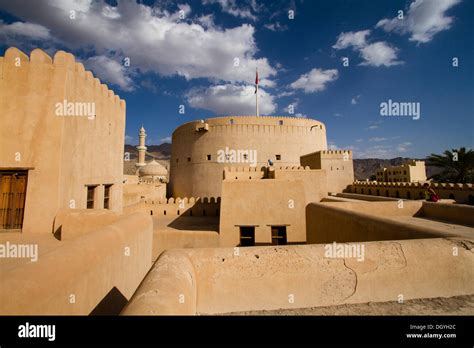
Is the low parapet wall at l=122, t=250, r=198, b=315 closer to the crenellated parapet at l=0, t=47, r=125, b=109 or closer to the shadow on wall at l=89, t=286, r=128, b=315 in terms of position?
the shadow on wall at l=89, t=286, r=128, b=315

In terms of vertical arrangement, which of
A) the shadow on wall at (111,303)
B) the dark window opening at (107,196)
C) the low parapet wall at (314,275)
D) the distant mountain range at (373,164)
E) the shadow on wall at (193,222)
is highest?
the distant mountain range at (373,164)

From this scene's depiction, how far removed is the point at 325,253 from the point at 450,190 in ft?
55.5

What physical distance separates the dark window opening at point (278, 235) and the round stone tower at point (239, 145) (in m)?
15.4

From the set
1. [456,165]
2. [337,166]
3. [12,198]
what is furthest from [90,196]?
[456,165]

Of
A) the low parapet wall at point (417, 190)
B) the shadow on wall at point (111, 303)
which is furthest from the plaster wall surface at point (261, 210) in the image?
the low parapet wall at point (417, 190)

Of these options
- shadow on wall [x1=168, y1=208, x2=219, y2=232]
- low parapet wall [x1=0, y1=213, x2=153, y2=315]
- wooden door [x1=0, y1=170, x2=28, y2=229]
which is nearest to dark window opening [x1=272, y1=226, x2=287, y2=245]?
shadow on wall [x1=168, y1=208, x2=219, y2=232]

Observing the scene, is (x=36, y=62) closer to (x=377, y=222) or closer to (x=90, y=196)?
(x=90, y=196)

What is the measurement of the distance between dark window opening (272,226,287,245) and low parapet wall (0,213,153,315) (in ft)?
19.5

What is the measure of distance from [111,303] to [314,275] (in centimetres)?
308

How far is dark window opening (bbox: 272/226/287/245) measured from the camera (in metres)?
9.30

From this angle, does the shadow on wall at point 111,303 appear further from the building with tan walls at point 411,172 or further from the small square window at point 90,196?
the building with tan walls at point 411,172

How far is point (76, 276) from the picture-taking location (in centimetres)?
257

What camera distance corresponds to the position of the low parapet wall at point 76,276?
1.97 meters
